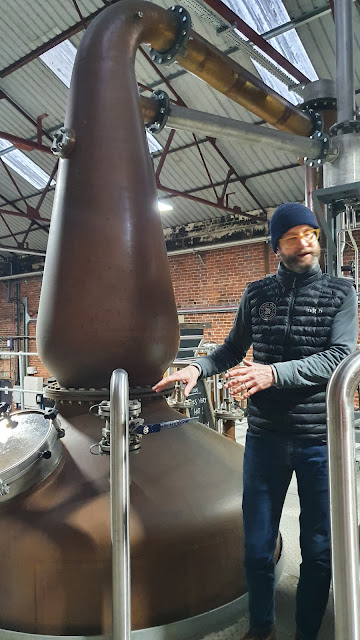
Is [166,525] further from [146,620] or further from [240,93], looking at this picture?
[240,93]

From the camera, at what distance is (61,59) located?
6738mm

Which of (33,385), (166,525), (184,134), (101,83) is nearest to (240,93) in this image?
(101,83)

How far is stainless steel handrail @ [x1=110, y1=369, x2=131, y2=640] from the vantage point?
1.22m

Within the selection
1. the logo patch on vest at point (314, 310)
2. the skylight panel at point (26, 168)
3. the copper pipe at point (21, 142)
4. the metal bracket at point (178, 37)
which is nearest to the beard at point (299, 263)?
the logo patch on vest at point (314, 310)

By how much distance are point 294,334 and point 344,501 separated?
0.71 meters

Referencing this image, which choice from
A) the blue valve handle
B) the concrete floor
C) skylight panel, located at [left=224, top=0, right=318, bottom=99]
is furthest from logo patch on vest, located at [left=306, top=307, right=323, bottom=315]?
skylight panel, located at [left=224, top=0, right=318, bottom=99]

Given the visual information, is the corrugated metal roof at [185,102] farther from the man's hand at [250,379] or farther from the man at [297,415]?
the man's hand at [250,379]

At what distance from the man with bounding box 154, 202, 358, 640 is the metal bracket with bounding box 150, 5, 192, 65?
172 centimetres

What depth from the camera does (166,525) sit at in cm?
174

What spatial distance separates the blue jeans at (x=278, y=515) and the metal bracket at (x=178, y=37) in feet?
7.56

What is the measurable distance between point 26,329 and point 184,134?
302 inches

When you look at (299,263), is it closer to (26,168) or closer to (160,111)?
(160,111)

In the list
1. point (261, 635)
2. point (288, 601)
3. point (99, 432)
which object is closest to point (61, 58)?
point (99, 432)

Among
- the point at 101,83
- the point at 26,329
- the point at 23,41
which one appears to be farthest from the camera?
the point at 26,329
